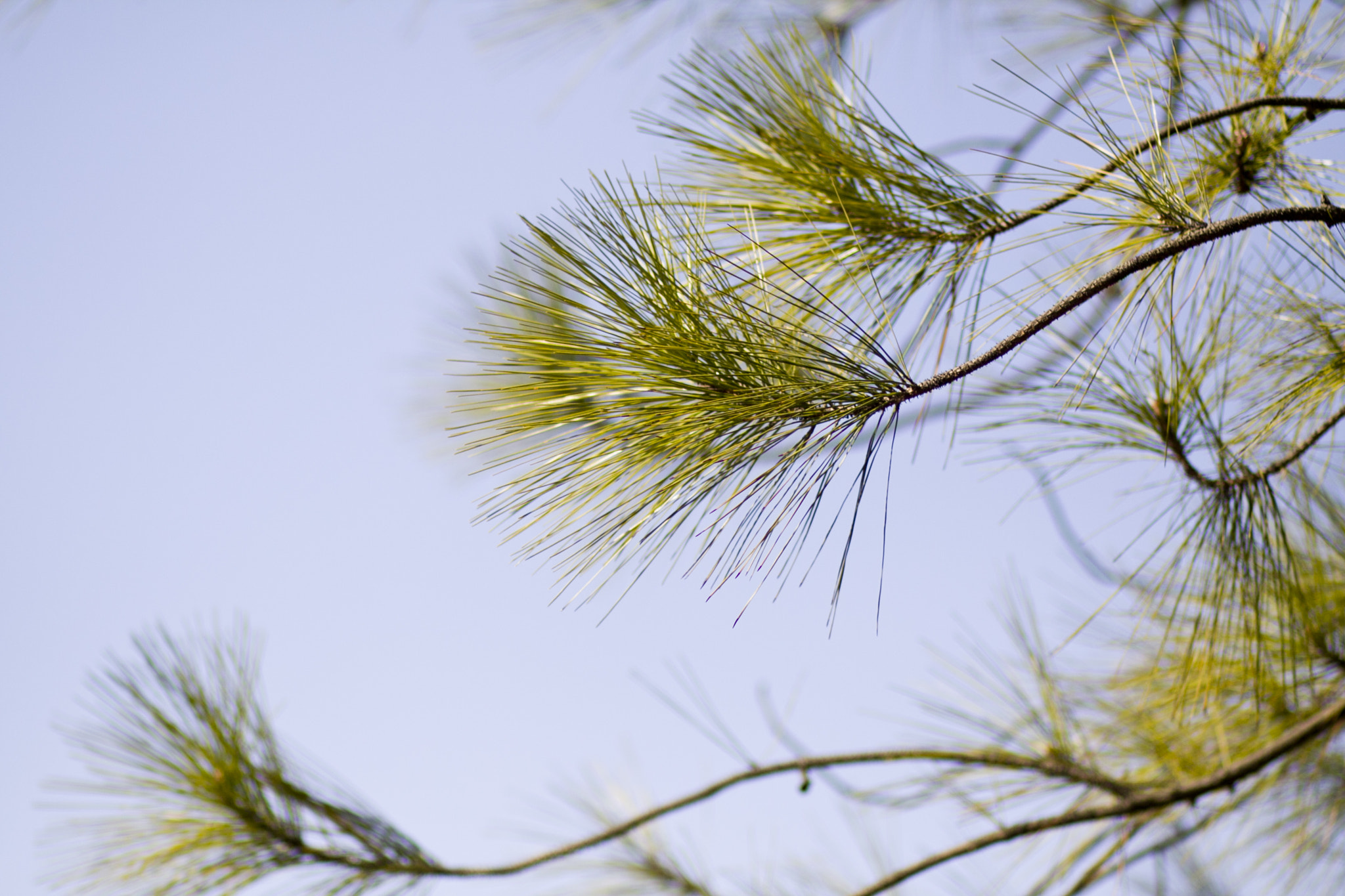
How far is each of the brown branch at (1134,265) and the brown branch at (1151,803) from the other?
17.5 inches

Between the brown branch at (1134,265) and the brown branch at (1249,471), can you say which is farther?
the brown branch at (1249,471)

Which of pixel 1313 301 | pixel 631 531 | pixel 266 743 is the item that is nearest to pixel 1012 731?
pixel 1313 301

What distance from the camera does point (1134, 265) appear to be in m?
0.41

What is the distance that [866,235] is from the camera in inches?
25.4

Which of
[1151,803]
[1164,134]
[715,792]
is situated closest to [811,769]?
[715,792]

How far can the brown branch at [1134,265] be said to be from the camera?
15.8 inches

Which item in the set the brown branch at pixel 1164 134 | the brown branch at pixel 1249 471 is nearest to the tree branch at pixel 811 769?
the brown branch at pixel 1249 471

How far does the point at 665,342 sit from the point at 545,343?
0.23ft

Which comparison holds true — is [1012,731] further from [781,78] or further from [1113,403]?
[781,78]

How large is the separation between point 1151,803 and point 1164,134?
539 mm

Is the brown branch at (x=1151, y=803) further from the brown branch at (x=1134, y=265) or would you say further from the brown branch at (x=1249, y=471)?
the brown branch at (x=1134, y=265)

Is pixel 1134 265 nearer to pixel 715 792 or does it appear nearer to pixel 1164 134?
pixel 1164 134

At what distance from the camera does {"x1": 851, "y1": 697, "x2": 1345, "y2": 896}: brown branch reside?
67cm

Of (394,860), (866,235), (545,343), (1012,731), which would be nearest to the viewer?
(545,343)
